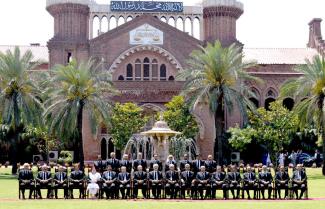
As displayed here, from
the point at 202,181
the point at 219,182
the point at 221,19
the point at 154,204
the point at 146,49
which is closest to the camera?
the point at 154,204

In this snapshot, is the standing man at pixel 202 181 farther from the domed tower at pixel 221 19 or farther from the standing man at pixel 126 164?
the domed tower at pixel 221 19

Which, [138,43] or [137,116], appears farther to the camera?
[138,43]

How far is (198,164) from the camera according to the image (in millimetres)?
31812

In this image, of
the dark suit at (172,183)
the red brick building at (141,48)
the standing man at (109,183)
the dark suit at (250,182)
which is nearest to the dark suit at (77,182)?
the standing man at (109,183)

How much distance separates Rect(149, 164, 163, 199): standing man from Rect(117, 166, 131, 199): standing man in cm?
100

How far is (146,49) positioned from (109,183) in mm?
36689

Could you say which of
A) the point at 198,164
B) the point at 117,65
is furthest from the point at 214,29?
the point at 198,164

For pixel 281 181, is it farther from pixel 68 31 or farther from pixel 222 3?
pixel 222 3

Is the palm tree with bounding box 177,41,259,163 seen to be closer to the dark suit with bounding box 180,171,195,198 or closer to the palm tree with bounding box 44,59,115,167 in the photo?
the palm tree with bounding box 44,59,115,167

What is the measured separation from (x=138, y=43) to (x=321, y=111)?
77.1 ft

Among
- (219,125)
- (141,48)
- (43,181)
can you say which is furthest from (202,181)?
(141,48)

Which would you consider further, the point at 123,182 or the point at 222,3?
the point at 222,3

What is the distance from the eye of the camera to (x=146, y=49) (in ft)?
211

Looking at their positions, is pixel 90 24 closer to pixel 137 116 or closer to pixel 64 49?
pixel 64 49
